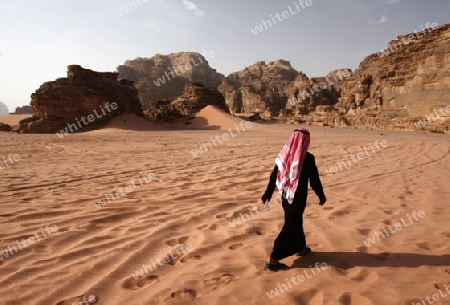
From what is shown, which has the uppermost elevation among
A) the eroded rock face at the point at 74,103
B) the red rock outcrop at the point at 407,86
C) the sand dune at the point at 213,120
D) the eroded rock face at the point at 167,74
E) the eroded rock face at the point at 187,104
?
the eroded rock face at the point at 167,74

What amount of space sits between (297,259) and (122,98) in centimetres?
3005

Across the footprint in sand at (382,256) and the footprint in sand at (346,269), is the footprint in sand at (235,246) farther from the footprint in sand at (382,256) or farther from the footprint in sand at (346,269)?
the footprint in sand at (382,256)

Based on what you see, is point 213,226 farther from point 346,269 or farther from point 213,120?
point 213,120

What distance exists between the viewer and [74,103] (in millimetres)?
25641

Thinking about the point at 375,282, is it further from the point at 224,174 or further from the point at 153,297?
the point at 224,174

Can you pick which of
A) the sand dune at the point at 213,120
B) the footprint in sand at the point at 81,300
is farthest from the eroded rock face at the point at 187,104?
the footprint in sand at the point at 81,300

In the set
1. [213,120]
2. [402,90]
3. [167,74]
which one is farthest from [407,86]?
[167,74]

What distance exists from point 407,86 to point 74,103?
30148 mm

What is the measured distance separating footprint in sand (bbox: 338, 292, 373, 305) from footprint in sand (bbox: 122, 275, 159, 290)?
155 centimetres

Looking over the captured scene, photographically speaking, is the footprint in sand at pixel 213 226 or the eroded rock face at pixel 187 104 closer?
the footprint in sand at pixel 213 226

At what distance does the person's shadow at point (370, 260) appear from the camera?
2.70 m

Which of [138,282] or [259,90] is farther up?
[259,90]

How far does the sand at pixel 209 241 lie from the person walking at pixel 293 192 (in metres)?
0.16

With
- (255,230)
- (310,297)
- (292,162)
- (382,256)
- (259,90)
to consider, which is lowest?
(382,256)
